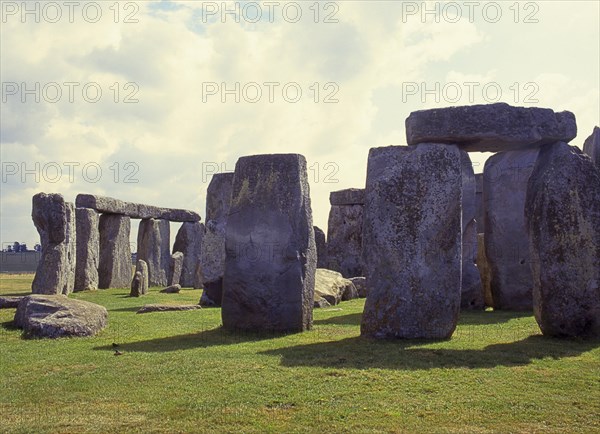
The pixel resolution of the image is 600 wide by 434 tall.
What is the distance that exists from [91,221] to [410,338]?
47.6ft

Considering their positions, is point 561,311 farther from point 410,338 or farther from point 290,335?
point 290,335

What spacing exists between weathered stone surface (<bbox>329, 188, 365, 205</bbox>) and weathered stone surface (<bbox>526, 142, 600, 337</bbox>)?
15379 millimetres

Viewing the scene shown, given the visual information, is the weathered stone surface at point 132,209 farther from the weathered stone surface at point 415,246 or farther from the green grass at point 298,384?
the weathered stone surface at point 415,246

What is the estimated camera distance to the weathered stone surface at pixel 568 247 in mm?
9133

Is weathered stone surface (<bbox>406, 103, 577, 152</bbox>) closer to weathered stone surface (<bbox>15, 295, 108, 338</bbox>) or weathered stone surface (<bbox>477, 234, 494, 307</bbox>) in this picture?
weathered stone surface (<bbox>15, 295, 108, 338</bbox>)

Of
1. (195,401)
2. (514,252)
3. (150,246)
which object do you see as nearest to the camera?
(195,401)

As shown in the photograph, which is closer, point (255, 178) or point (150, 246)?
point (255, 178)

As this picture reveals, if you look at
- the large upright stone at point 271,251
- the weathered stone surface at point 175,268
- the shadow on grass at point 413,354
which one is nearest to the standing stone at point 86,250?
the weathered stone surface at point 175,268

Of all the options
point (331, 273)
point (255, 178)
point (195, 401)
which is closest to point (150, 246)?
point (331, 273)

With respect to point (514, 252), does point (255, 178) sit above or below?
above

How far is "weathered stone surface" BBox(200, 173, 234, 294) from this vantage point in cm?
1581

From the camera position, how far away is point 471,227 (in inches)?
606

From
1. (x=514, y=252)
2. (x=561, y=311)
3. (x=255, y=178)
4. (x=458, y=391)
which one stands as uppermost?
(x=255, y=178)

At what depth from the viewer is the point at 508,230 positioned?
14.1m
